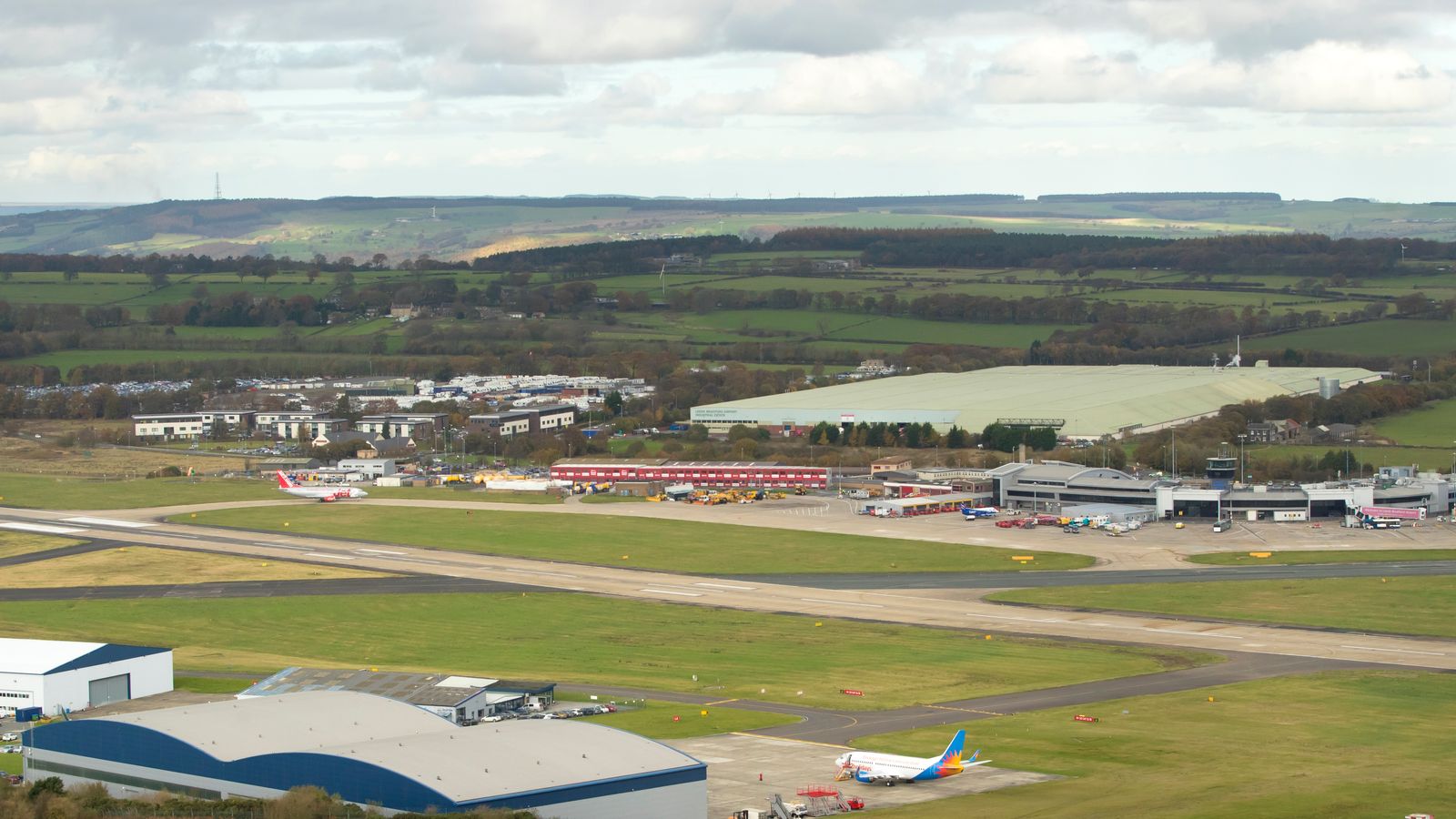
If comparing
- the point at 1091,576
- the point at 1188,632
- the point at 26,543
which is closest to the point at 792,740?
the point at 1188,632

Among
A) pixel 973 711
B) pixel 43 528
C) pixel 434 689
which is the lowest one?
pixel 43 528

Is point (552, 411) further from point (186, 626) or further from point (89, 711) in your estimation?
point (89, 711)

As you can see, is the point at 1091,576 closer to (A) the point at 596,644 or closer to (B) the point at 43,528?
(A) the point at 596,644

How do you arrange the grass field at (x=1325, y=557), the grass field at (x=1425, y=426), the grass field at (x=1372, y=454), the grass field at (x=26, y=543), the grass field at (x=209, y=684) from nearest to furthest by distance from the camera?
1. the grass field at (x=209, y=684)
2. the grass field at (x=1325, y=557)
3. the grass field at (x=26, y=543)
4. the grass field at (x=1372, y=454)
5. the grass field at (x=1425, y=426)

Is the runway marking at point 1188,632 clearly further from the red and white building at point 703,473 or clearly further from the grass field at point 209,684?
the red and white building at point 703,473

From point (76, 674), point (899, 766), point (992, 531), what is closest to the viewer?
point (899, 766)

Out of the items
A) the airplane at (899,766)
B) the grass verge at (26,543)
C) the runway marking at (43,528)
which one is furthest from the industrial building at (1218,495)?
the runway marking at (43,528)

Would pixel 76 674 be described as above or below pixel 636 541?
above
